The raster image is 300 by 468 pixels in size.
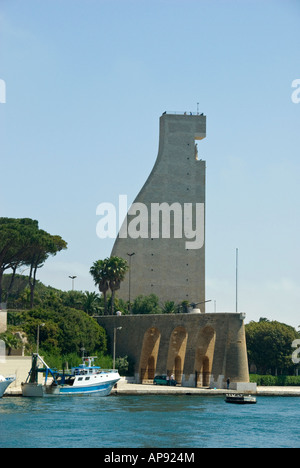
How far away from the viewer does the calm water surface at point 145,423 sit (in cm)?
4153

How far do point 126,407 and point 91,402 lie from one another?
5.00 m

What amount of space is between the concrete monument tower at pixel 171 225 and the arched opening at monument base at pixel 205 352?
Result: 35.3 meters

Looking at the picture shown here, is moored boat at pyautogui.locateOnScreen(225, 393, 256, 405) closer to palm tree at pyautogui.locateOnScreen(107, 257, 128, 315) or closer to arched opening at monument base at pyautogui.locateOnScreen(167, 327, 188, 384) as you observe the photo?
arched opening at monument base at pyautogui.locateOnScreen(167, 327, 188, 384)

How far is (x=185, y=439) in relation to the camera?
42281 mm

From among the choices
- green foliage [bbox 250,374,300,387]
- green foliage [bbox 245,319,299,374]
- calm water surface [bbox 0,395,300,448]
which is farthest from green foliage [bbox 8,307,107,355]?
green foliage [bbox 245,319,299,374]

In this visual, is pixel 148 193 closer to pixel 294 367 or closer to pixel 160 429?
pixel 294 367

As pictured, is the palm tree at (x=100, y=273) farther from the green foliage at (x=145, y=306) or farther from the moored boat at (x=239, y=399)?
the moored boat at (x=239, y=399)

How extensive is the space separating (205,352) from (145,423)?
1113 inches

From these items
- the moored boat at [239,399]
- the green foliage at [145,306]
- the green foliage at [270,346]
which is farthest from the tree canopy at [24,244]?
the moored boat at [239,399]

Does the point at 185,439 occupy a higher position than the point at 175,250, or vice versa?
the point at 175,250

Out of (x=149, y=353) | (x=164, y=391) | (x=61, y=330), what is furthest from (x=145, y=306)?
(x=164, y=391)

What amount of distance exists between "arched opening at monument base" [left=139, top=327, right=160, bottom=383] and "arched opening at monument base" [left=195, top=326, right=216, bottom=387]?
5.64 meters

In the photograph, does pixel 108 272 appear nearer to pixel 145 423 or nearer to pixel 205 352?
pixel 205 352
